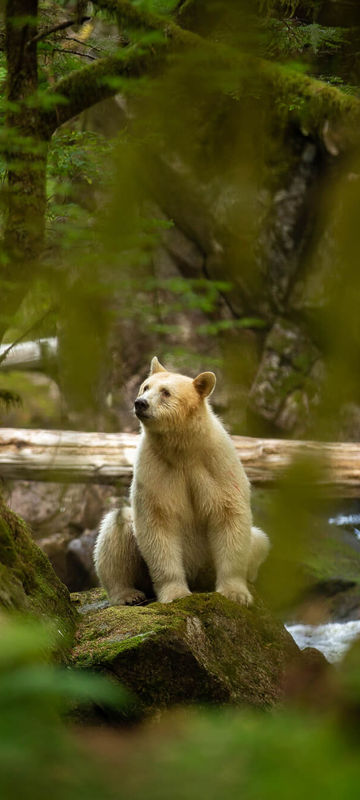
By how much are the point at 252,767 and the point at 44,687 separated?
133 millimetres

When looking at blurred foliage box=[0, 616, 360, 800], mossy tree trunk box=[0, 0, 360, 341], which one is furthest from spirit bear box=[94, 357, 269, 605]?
blurred foliage box=[0, 616, 360, 800]

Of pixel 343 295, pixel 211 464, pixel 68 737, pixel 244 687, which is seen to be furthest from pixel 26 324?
pixel 211 464

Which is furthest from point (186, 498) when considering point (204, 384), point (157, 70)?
point (157, 70)

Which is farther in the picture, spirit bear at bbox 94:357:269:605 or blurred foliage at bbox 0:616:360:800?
A: spirit bear at bbox 94:357:269:605

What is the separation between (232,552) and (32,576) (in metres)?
1.47

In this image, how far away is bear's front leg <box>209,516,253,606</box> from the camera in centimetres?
448

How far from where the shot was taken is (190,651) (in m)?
3.20

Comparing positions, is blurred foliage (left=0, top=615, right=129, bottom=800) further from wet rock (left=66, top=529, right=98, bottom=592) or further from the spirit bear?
wet rock (left=66, top=529, right=98, bottom=592)

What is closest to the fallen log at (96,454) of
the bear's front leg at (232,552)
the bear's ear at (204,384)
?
the bear's ear at (204,384)

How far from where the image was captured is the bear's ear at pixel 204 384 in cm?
477

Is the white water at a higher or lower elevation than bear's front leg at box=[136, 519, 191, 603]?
lower

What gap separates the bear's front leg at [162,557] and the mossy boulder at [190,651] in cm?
52

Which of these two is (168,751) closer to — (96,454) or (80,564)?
(96,454)

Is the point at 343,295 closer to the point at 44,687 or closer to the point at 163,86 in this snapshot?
the point at 163,86
